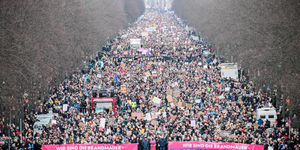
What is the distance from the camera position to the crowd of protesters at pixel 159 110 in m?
28.3

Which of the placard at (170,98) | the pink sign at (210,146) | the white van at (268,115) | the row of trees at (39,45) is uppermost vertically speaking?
the row of trees at (39,45)

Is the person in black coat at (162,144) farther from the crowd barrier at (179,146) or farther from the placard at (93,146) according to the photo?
the placard at (93,146)

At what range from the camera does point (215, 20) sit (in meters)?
75.8

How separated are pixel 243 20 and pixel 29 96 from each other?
2785 centimetres

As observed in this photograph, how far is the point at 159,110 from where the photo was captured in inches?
1336

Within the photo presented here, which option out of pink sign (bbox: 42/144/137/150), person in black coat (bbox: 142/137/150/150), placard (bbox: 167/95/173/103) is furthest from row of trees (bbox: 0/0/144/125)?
person in black coat (bbox: 142/137/150/150)

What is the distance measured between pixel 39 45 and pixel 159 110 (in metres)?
16.1

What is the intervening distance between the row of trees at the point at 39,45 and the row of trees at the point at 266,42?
16541 millimetres

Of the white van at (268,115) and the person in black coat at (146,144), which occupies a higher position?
the white van at (268,115)

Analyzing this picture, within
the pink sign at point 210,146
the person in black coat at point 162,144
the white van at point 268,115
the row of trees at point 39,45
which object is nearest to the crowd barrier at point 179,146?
the pink sign at point 210,146

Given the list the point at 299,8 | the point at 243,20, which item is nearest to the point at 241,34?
the point at 243,20

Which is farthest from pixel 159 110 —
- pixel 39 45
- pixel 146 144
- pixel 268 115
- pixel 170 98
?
pixel 39 45

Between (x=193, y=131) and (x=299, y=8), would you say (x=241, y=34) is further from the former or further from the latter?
(x=193, y=131)

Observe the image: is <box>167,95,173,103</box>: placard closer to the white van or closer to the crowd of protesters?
the crowd of protesters
